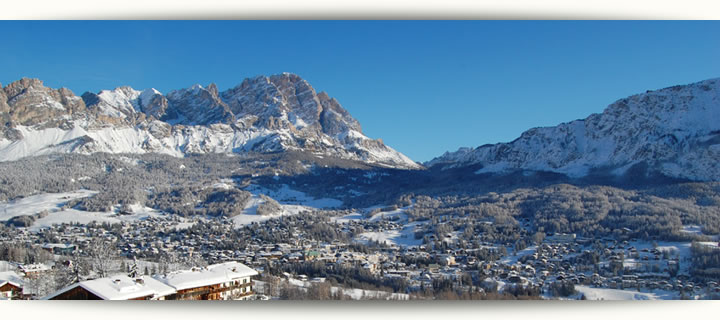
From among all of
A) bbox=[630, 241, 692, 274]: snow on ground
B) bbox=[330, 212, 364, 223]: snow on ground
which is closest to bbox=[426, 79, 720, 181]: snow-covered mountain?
bbox=[630, 241, 692, 274]: snow on ground

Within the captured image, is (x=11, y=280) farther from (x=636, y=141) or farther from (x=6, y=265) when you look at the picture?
(x=636, y=141)

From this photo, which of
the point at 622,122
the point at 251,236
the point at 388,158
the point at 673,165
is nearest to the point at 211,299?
the point at 251,236

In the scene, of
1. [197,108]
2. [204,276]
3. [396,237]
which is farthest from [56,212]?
[197,108]

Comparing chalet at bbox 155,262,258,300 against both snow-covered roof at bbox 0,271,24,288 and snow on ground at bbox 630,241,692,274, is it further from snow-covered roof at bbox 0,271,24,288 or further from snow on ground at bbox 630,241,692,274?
snow on ground at bbox 630,241,692,274

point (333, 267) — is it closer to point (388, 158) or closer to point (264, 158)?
point (264, 158)

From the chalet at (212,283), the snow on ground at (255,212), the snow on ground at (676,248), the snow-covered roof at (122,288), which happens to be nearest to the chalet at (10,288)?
Answer: the snow-covered roof at (122,288)

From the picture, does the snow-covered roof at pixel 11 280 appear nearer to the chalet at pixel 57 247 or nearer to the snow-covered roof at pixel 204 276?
the snow-covered roof at pixel 204 276
